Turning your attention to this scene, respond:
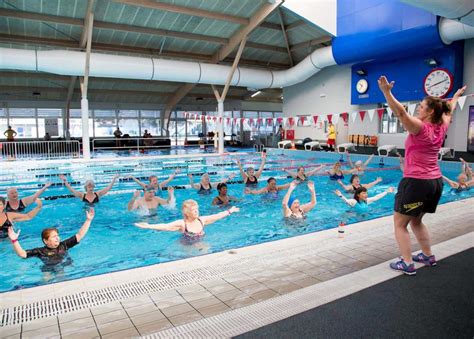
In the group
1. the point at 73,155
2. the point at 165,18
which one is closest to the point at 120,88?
the point at 73,155

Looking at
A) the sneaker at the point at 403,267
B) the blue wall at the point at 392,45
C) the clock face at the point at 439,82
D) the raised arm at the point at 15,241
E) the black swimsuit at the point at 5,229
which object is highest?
the blue wall at the point at 392,45

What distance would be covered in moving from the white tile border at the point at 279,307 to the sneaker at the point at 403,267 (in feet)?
0.17

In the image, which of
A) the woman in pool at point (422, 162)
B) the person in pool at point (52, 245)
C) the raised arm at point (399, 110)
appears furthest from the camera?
the person in pool at point (52, 245)

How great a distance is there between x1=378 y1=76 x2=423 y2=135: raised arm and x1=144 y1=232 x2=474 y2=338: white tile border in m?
1.08

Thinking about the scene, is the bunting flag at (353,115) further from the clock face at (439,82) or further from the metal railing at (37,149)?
the metal railing at (37,149)

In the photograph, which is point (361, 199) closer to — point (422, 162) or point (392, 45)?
point (422, 162)

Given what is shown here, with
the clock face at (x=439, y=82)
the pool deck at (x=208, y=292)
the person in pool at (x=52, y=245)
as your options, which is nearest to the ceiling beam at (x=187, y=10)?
the clock face at (x=439, y=82)

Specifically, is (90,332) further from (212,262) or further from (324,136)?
(324,136)

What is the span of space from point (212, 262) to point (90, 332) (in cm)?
118

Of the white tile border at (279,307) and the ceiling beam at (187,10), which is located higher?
the ceiling beam at (187,10)

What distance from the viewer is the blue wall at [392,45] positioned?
1191 centimetres

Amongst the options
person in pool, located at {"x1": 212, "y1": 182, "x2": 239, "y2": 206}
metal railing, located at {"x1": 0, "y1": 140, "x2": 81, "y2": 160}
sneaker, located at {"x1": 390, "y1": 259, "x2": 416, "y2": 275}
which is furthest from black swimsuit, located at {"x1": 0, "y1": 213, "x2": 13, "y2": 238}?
metal railing, located at {"x1": 0, "y1": 140, "x2": 81, "y2": 160}

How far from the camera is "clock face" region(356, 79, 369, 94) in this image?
15017 millimetres

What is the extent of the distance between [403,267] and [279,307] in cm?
109
